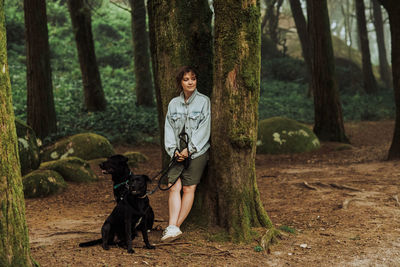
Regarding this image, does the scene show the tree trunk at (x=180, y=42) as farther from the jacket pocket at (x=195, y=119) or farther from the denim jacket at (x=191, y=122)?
the jacket pocket at (x=195, y=119)

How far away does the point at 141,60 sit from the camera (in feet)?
60.4

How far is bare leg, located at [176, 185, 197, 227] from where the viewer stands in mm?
5371

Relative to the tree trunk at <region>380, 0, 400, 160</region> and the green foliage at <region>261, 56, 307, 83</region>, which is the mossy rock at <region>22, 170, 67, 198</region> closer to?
the tree trunk at <region>380, 0, 400, 160</region>

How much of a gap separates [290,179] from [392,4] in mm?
4782

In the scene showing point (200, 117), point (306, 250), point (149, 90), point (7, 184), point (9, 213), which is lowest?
point (306, 250)

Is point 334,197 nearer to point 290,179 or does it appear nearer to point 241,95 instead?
point 290,179

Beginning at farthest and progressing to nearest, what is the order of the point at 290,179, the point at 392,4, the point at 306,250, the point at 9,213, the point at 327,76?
the point at 327,76 → the point at 392,4 → the point at 290,179 → the point at 306,250 → the point at 9,213

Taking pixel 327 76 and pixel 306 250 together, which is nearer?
pixel 306 250

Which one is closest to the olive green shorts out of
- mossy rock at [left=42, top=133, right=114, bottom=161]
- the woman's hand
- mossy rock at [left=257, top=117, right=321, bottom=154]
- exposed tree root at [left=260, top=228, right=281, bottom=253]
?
the woman's hand

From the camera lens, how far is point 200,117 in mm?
5316

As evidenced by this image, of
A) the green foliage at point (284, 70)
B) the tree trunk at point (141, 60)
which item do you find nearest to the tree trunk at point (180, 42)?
the tree trunk at point (141, 60)

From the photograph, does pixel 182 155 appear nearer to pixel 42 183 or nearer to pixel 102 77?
pixel 42 183

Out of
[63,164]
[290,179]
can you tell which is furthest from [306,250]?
[63,164]

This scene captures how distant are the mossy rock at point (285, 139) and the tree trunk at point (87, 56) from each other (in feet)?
22.4
